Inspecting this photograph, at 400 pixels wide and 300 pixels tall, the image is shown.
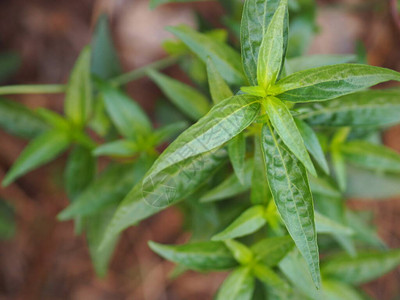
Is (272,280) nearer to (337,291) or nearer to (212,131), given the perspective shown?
(337,291)

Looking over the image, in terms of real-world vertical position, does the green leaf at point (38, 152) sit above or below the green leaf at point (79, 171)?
above

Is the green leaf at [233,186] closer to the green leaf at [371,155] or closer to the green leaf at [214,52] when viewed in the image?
the green leaf at [214,52]

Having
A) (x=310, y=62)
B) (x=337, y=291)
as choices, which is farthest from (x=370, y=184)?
(x=310, y=62)

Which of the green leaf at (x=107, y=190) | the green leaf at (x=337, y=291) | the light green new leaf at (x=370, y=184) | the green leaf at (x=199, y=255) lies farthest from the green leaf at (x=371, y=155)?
the green leaf at (x=107, y=190)

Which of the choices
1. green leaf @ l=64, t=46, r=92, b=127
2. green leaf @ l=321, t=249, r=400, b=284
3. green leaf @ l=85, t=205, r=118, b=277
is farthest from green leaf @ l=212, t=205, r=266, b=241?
green leaf @ l=64, t=46, r=92, b=127

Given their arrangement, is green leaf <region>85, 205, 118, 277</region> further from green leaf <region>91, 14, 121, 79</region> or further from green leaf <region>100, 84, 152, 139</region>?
green leaf <region>91, 14, 121, 79</region>
